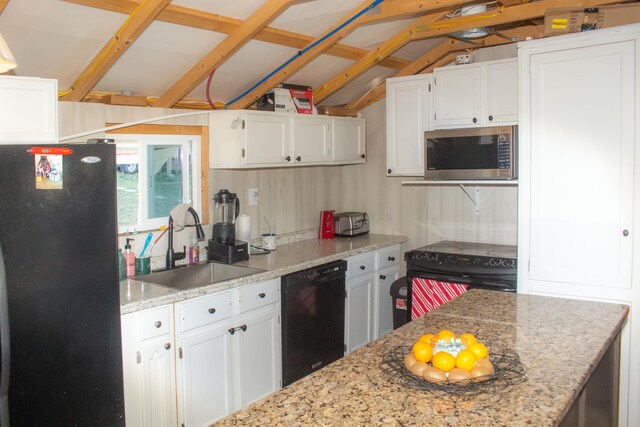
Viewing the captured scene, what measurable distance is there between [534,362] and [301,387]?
2.56ft

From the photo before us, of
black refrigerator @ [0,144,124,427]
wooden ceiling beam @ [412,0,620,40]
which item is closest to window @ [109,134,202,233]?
black refrigerator @ [0,144,124,427]

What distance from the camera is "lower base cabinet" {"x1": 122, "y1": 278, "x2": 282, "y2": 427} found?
292 cm

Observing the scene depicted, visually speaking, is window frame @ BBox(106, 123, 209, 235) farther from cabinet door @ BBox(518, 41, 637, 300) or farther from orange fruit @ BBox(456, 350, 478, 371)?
orange fruit @ BBox(456, 350, 478, 371)

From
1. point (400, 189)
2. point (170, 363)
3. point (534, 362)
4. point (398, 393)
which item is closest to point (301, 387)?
point (398, 393)

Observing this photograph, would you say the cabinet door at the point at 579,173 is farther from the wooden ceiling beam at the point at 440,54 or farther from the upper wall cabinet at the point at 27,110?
the upper wall cabinet at the point at 27,110

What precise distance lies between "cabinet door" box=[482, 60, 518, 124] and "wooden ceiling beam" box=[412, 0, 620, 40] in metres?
0.37

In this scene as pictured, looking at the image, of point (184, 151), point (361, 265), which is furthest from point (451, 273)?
point (184, 151)

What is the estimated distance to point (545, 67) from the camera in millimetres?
3385

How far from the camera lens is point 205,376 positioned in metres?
3.27

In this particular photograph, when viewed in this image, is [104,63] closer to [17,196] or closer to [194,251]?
[17,196]

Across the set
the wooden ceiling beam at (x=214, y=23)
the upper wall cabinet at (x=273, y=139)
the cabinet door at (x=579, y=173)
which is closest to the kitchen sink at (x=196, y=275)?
the upper wall cabinet at (x=273, y=139)

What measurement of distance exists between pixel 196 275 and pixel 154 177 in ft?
2.24

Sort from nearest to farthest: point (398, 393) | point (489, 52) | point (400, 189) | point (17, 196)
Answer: point (398, 393) → point (17, 196) → point (489, 52) → point (400, 189)

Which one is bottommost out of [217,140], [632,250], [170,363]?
[170,363]
